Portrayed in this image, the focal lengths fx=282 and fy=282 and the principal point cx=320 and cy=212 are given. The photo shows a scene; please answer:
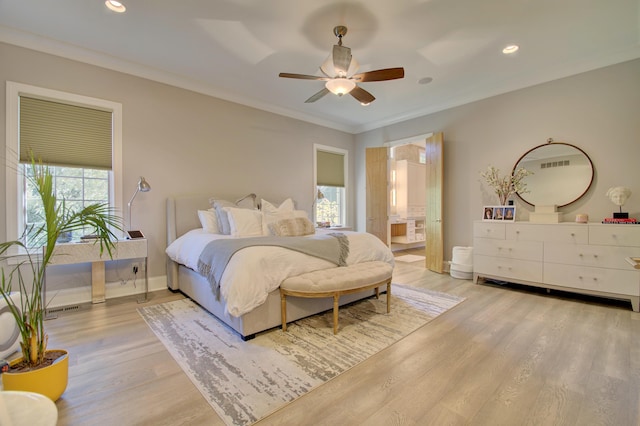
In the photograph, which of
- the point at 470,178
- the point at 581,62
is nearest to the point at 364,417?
the point at 470,178

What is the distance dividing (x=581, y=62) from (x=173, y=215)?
18.4 feet

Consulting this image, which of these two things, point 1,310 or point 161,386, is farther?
point 1,310

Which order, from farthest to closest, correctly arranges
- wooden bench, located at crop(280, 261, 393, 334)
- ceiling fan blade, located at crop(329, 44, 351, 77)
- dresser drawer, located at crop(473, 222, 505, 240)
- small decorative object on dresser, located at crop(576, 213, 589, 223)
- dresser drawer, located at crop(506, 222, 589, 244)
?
1. dresser drawer, located at crop(473, 222, 505, 240)
2. small decorative object on dresser, located at crop(576, 213, 589, 223)
3. dresser drawer, located at crop(506, 222, 589, 244)
4. ceiling fan blade, located at crop(329, 44, 351, 77)
5. wooden bench, located at crop(280, 261, 393, 334)

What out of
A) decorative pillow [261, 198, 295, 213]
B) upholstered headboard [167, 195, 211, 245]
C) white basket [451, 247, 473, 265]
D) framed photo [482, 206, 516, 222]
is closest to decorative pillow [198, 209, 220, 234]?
upholstered headboard [167, 195, 211, 245]

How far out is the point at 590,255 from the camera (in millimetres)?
3221

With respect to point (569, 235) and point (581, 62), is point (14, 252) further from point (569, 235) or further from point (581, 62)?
point (581, 62)

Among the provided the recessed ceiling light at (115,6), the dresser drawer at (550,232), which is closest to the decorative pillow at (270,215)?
the recessed ceiling light at (115,6)

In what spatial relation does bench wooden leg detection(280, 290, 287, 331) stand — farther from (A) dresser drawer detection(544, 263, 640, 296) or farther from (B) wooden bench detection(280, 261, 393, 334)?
(A) dresser drawer detection(544, 263, 640, 296)

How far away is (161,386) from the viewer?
5.87 feet

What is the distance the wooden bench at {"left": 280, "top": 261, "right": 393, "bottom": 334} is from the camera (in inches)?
97.7

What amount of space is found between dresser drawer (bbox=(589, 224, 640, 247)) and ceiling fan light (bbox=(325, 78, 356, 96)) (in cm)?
315

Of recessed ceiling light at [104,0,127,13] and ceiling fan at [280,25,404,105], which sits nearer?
recessed ceiling light at [104,0,127,13]

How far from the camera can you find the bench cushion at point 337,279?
8.15 ft

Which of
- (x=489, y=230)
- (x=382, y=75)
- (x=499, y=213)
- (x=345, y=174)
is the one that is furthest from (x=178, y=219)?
(x=499, y=213)
